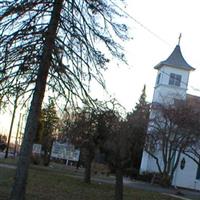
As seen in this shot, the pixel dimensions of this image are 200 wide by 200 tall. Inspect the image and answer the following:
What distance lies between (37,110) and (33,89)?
0.65m

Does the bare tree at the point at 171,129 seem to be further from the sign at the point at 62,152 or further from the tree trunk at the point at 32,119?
the tree trunk at the point at 32,119

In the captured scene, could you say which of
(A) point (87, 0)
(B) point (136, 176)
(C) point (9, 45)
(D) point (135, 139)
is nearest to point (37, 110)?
(C) point (9, 45)

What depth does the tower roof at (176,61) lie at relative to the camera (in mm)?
69188

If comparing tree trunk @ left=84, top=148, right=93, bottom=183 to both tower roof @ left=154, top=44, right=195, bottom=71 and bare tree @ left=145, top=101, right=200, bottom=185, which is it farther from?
tower roof @ left=154, top=44, right=195, bottom=71

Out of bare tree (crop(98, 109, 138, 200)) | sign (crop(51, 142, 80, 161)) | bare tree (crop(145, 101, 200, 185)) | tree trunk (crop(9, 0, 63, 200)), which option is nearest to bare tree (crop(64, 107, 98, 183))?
bare tree (crop(98, 109, 138, 200))

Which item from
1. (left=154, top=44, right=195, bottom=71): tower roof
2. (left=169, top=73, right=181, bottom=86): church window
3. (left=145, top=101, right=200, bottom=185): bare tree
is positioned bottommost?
(left=145, top=101, right=200, bottom=185): bare tree

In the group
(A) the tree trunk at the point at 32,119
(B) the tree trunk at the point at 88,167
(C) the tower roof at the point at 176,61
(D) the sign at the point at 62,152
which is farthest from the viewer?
(C) the tower roof at the point at 176,61

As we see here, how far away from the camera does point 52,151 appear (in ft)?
228

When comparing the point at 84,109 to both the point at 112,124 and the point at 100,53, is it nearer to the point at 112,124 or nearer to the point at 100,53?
the point at 100,53

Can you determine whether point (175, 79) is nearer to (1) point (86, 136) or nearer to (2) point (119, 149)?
(1) point (86, 136)

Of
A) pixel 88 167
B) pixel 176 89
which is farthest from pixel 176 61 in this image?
pixel 88 167

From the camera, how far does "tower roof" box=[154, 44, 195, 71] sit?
227ft

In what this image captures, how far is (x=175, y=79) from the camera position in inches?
2726

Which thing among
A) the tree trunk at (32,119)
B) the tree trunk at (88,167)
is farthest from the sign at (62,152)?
the tree trunk at (32,119)
